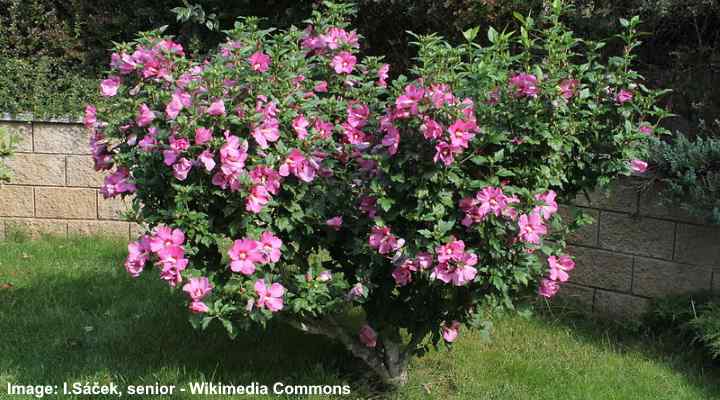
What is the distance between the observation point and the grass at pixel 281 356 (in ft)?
11.1

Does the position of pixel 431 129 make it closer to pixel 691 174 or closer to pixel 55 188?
pixel 691 174

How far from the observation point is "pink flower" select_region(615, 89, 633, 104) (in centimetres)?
286

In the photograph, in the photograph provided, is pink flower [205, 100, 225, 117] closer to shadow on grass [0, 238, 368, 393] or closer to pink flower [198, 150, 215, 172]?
pink flower [198, 150, 215, 172]

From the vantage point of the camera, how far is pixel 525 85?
2646mm

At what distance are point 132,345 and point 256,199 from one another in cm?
145

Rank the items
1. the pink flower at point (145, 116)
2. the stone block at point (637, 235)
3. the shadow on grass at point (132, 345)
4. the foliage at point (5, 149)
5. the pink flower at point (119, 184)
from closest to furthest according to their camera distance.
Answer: the pink flower at point (145, 116), the pink flower at point (119, 184), the shadow on grass at point (132, 345), the stone block at point (637, 235), the foliage at point (5, 149)

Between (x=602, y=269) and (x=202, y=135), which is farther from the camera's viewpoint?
(x=602, y=269)

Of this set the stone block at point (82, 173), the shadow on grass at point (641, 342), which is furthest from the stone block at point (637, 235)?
the stone block at point (82, 173)

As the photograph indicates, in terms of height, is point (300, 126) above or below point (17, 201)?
above

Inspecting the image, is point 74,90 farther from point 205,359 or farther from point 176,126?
point 176,126

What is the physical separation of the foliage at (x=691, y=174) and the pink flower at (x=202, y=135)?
2296 millimetres

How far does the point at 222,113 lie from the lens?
2.57 metres

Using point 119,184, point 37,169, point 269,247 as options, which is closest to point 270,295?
point 269,247

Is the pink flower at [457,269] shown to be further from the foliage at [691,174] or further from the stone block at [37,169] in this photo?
the stone block at [37,169]
